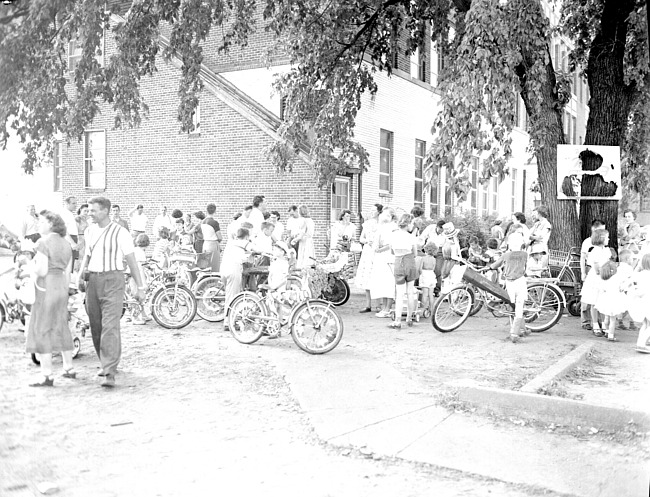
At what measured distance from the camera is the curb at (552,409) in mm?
5344

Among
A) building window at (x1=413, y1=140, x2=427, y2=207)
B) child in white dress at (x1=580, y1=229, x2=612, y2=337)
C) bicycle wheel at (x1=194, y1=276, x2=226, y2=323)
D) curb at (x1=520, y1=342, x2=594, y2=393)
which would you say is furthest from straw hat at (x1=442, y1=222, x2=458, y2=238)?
building window at (x1=413, y1=140, x2=427, y2=207)

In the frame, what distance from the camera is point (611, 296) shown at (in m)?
10.3

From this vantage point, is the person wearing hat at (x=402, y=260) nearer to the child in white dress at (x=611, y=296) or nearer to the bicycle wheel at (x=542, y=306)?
the bicycle wheel at (x=542, y=306)

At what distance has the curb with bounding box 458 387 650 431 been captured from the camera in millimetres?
5344

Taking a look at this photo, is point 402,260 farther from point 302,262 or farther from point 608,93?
point 608,93

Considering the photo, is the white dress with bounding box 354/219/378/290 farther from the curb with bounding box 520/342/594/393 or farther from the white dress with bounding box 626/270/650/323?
the white dress with bounding box 626/270/650/323

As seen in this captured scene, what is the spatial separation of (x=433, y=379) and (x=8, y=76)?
6142 millimetres

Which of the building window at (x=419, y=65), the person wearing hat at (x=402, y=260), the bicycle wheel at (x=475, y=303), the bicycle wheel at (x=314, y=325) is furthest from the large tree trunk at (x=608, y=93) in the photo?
the building window at (x=419, y=65)

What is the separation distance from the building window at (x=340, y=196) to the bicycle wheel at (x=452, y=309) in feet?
31.2

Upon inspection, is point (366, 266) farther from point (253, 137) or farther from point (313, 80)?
point (253, 137)

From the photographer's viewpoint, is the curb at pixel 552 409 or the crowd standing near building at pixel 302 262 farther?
the crowd standing near building at pixel 302 262

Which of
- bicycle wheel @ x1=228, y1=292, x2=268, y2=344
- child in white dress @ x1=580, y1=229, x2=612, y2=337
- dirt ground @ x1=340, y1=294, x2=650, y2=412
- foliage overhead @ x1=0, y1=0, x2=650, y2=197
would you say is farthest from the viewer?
child in white dress @ x1=580, y1=229, x2=612, y2=337

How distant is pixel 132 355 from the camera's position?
8203 millimetres

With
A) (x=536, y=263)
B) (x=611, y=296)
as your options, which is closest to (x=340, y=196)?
(x=536, y=263)
